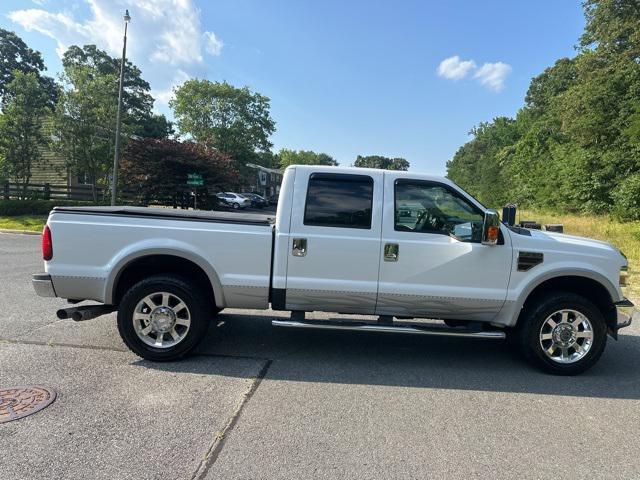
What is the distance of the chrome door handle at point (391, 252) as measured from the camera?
14.6 ft

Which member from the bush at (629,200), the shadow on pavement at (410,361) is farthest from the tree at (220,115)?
the shadow on pavement at (410,361)

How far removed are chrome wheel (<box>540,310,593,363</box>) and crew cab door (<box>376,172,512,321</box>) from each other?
0.58 meters

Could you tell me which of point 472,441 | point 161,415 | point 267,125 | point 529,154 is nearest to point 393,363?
point 472,441

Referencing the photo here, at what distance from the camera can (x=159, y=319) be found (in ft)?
14.9

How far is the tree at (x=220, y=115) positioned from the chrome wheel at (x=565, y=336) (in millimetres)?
48843

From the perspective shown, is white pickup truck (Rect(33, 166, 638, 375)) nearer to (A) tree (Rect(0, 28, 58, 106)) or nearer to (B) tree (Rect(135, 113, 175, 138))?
(B) tree (Rect(135, 113, 175, 138))

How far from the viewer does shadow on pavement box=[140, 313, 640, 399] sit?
4312 mm

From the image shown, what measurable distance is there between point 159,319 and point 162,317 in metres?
0.04

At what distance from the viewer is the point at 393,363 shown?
15.7 feet

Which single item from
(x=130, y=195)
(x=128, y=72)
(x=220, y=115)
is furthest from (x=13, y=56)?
(x=130, y=195)

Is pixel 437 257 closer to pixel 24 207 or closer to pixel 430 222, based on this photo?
pixel 430 222

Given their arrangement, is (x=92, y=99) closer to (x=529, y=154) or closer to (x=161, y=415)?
(x=161, y=415)

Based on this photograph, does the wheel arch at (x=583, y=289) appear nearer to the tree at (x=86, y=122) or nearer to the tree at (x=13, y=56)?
the tree at (x=86, y=122)

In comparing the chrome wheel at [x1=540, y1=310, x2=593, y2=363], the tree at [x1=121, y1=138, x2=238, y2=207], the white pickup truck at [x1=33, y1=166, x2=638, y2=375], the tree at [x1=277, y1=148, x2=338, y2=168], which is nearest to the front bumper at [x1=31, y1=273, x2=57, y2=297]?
the white pickup truck at [x1=33, y1=166, x2=638, y2=375]
